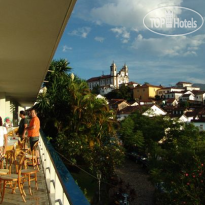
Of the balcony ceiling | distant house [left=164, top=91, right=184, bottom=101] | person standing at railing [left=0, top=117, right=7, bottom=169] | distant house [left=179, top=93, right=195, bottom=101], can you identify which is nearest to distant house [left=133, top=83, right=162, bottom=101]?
distant house [left=164, top=91, right=184, bottom=101]

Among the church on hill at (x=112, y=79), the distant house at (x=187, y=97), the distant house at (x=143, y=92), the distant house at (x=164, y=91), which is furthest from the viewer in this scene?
the church on hill at (x=112, y=79)

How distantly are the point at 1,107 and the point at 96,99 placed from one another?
5.18 m

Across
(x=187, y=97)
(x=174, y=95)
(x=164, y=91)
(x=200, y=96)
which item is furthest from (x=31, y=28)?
(x=164, y=91)

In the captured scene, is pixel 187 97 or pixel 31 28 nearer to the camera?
pixel 31 28

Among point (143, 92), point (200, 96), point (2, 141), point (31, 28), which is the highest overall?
point (143, 92)

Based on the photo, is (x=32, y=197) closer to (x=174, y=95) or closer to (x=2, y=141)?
(x=2, y=141)

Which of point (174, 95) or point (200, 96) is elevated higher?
point (174, 95)

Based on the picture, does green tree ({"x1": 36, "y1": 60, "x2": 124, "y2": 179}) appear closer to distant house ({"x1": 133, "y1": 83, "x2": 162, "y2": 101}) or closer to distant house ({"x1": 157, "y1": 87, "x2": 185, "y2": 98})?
distant house ({"x1": 133, "y1": 83, "x2": 162, "y2": 101})

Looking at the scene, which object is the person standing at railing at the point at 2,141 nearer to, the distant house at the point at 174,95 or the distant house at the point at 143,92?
the distant house at the point at 143,92

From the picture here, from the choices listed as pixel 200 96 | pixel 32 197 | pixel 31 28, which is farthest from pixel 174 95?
pixel 31 28

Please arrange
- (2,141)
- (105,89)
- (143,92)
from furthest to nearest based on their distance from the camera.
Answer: (105,89) → (143,92) → (2,141)

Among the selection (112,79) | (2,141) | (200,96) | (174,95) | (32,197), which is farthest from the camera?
(112,79)

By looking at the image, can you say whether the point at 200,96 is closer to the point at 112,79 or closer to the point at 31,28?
the point at 112,79

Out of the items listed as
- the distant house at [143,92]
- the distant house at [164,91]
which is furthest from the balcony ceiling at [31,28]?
the distant house at [164,91]
